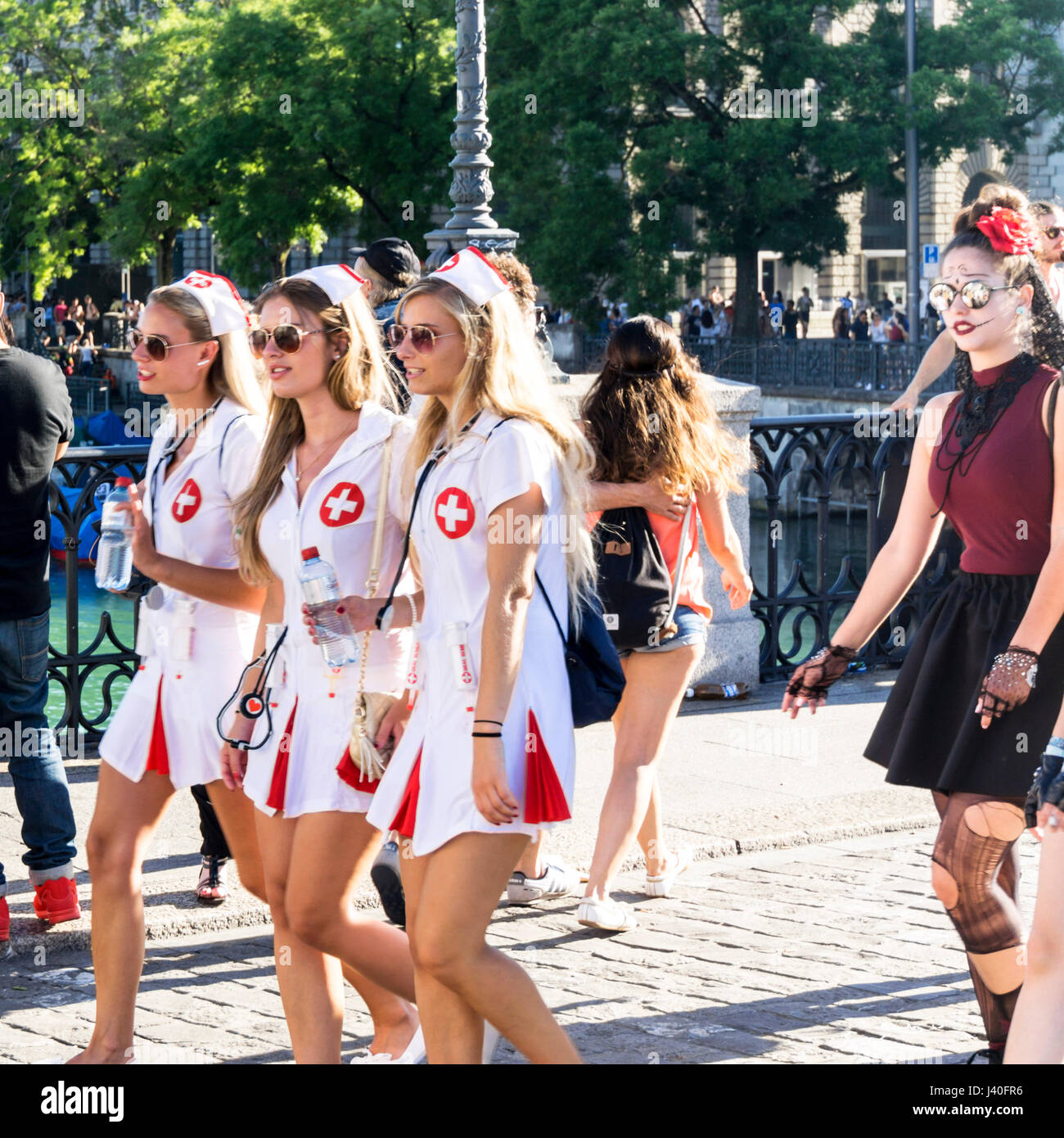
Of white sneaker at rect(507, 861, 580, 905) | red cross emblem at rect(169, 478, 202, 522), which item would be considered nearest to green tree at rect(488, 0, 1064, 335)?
white sneaker at rect(507, 861, 580, 905)

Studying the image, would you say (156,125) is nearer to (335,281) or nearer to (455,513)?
(335,281)

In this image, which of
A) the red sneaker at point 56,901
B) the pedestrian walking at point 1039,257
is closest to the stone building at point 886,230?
the pedestrian walking at point 1039,257

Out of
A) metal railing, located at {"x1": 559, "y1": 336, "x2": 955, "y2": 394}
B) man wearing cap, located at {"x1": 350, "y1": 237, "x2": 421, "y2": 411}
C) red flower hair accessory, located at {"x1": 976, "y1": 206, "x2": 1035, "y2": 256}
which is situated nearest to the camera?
red flower hair accessory, located at {"x1": 976, "y1": 206, "x2": 1035, "y2": 256}

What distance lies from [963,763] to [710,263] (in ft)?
178

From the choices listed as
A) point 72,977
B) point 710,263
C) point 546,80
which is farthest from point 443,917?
point 710,263

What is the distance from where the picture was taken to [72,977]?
17.7 feet

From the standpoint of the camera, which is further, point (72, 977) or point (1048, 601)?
point (72, 977)

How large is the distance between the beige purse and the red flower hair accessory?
4.98 feet

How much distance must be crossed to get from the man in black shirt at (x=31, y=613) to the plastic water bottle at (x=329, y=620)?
2092 millimetres

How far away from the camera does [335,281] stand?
4121 millimetres

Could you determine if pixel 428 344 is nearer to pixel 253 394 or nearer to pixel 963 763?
pixel 253 394

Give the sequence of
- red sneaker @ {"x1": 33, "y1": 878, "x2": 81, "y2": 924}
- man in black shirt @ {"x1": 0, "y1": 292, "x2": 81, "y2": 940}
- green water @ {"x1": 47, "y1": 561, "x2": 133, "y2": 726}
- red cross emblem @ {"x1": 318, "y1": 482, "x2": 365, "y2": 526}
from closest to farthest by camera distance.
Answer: red cross emblem @ {"x1": 318, "y1": 482, "x2": 365, "y2": 526}
man in black shirt @ {"x1": 0, "y1": 292, "x2": 81, "y2": 940}
red sneaker @ {"x1": 33, "y1": 878, "x2": 81, "y2": 924}
green water @ {"x1": 47, "y1": 561, "x2": 133, "y2": 726}

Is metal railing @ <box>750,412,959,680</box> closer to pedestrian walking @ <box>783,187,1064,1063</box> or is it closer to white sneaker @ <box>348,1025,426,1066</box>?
pedestrian walking @ <box>783,187,1064,1063</box>

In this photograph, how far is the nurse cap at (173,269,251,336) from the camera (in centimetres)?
454
